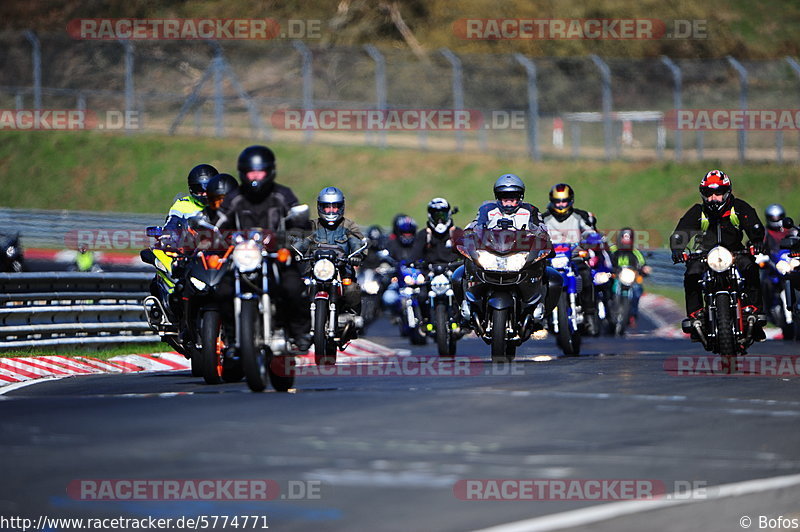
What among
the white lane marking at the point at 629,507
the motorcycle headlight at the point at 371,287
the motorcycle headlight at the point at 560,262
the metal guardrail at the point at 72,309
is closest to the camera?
the white lane marking at the point at 629,507

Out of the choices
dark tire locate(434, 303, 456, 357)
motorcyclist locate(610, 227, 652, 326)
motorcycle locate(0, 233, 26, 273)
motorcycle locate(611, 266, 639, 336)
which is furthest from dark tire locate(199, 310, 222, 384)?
motorcycle locate(0, 233, 26, 273)

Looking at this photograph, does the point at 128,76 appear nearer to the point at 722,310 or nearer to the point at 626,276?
the point at 626,276

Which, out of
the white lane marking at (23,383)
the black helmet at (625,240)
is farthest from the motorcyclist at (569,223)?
the white lane marking at (23,383)

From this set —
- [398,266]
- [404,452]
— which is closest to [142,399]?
[404,452]

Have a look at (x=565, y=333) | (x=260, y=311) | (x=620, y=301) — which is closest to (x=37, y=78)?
(x=620, y=301)

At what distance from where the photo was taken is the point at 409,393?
1248 centimetres

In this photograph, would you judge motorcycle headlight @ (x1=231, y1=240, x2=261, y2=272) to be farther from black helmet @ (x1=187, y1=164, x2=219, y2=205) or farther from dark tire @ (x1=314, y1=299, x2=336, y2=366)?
dark tire @ (x1=314, y1=299, x2=336, y2=366)

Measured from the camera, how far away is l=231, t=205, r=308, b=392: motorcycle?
1199cm

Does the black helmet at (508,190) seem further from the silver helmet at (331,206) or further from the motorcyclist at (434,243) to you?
the motorcyclist at (434,243)

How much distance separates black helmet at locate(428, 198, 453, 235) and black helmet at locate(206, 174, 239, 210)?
6780 millimetres

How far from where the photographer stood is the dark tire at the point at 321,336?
1599 cm

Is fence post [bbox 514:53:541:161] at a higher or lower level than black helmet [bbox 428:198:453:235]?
higher

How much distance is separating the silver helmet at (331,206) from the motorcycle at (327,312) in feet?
4.11

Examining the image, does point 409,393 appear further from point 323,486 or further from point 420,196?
point 420,196
